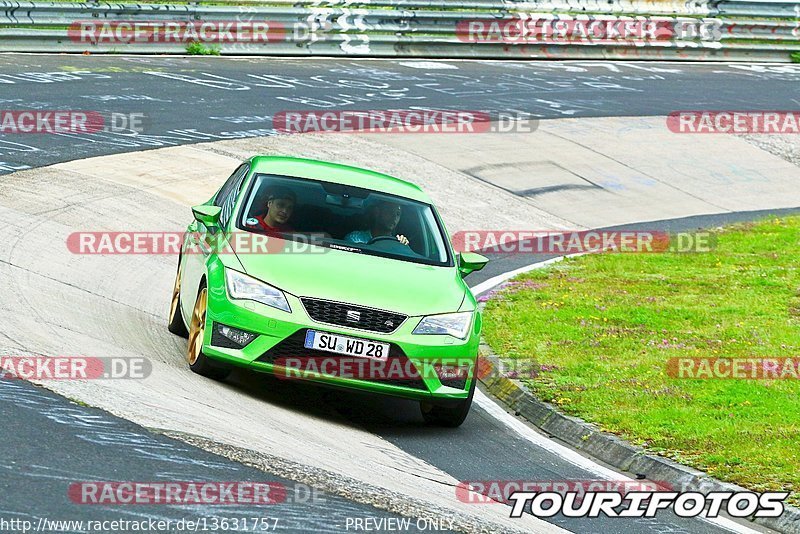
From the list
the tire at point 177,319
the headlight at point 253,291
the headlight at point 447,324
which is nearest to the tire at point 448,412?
the headlight at point 447,324

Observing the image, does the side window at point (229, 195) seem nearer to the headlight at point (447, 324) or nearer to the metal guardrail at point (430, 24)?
the headlight at point (447, 324)

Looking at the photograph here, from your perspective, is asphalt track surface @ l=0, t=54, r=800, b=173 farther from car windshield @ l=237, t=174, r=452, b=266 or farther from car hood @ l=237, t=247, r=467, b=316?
car hood @ l=237, t=247, r=467, b=316

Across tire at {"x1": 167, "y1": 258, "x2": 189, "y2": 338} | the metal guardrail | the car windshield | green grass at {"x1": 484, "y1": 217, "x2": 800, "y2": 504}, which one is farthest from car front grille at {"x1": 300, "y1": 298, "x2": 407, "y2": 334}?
the metal guardrail

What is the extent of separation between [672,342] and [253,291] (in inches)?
184

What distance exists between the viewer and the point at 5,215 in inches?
505

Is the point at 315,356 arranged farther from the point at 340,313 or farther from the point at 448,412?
the point at 448,412

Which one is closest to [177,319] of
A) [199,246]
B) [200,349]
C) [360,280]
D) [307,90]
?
[199,246]

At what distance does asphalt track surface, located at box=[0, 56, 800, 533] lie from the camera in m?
6.53

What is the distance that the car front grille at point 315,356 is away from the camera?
28.0 feet

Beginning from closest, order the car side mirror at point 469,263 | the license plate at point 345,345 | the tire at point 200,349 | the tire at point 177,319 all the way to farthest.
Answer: the license plate at point 345,345 < the tire at point 200,349 < the car side mirror at point 469,263 < the tire at point 177,319

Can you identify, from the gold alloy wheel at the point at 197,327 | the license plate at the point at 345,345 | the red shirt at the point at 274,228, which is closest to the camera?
the license plate at the point at 345,345

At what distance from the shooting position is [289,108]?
851 inches

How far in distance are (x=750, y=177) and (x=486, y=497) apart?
54.2 feet

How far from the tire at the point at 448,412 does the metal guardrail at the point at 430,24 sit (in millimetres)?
15686
